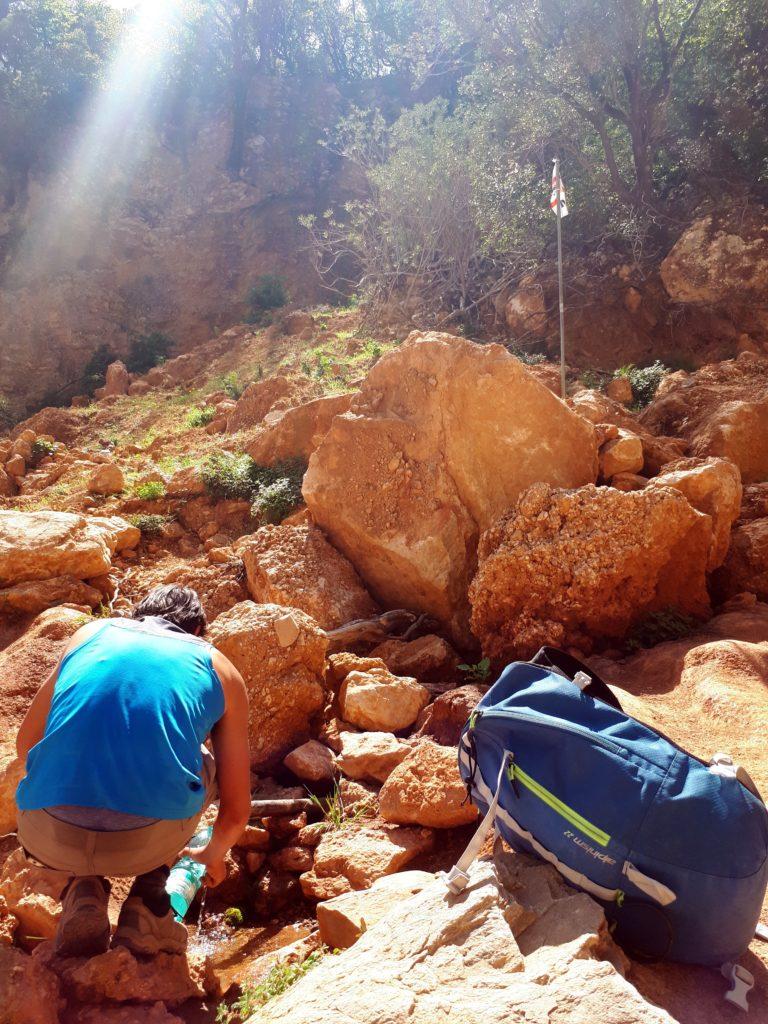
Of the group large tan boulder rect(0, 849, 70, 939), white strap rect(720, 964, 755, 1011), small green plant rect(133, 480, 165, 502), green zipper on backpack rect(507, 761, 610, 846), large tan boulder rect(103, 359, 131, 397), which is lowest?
large tan boulder rect(0, 849, 70, 939)

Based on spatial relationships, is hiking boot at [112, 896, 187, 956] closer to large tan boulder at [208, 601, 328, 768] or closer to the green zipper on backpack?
the green zipper on backpack

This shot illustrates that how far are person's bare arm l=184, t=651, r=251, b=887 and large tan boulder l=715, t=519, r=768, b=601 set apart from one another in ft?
11.2

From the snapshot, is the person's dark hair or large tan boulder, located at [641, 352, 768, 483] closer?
the person's dark hair

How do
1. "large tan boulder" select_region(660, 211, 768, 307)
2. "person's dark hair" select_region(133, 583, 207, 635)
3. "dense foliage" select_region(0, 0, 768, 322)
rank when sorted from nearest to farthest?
"person's dark hair" select_region(133, 583, 207, 635)
"large tan boulder" select_region(660, 211, 768, 307)
"dense foliage" select_region(0, 0, 768, 322)

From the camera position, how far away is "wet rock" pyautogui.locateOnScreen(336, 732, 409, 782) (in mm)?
2994

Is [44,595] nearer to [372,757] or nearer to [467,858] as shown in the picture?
[372,757]

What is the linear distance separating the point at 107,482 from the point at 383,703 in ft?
16.5

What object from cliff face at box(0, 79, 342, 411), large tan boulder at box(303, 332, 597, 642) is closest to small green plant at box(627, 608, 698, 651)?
large tan boulder at box(303, 332, 597, 642)

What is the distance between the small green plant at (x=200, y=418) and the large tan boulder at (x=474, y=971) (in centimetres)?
906

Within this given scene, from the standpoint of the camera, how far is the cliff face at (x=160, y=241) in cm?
1827

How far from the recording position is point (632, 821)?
1564mm

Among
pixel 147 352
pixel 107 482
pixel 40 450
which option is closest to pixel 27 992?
pixel 107 482

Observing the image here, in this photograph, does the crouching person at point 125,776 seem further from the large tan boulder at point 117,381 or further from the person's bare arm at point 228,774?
the large tan boulder at point 117,381

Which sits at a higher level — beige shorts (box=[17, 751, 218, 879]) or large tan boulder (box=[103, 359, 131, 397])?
large tan boulder (box=[103, 359, 131, 397])
